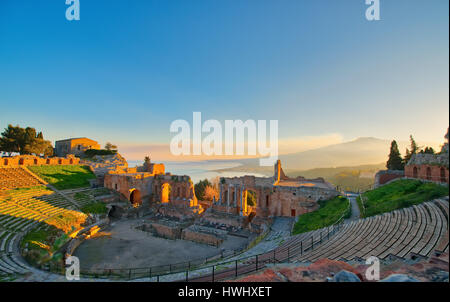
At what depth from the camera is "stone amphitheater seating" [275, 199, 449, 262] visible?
29.5 feet

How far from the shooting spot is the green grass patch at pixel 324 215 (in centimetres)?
1759

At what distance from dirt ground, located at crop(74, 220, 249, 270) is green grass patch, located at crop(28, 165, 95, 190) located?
13345 mm

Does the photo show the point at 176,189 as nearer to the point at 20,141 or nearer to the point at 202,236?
the point at 202,236

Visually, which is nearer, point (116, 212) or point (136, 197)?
point (116, 212)

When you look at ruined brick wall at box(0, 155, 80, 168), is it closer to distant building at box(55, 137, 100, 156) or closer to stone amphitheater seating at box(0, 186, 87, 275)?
stone amphitheater seating at box(0, 186, 87, 275)

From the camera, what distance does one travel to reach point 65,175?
32.7 meters

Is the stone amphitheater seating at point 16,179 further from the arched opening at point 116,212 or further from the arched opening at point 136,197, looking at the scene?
the arched opening at point 136,197

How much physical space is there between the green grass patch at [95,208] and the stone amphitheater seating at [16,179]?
800 centimetres

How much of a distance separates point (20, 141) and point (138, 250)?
36.2 m

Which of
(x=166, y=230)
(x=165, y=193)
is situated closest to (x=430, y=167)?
(x=166, y=230)

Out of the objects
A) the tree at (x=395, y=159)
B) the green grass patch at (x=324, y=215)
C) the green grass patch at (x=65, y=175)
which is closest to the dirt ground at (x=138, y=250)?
the green grass patch at (x=324, y=215)

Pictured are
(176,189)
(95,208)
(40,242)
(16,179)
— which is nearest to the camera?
(40,242)

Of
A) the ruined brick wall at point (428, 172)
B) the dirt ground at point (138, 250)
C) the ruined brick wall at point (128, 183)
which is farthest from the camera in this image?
the ruined brick wall at point (128, 183)
